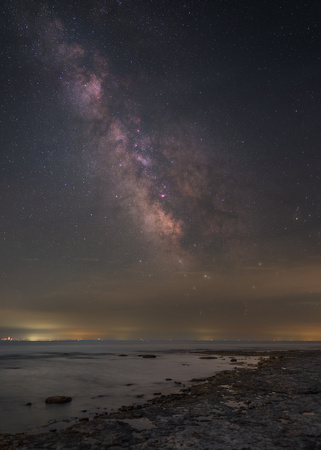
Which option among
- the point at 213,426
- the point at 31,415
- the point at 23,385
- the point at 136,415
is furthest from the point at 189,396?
the point at 23,385

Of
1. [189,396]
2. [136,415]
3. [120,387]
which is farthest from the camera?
[120,387]

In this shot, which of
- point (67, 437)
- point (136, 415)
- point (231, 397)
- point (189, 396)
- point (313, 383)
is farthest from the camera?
point (313, 383)

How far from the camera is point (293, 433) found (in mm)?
9125

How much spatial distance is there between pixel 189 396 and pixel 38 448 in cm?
1006

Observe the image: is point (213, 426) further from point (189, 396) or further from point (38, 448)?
point (189, 396)

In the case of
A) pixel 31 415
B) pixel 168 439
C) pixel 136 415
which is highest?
pixel 168 439

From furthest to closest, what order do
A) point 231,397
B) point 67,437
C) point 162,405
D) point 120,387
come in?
point 120,387 < point 231,397 < point 162,405 < point 67,437

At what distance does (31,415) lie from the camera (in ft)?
51.5

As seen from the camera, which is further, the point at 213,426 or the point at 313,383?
the point at 313,383

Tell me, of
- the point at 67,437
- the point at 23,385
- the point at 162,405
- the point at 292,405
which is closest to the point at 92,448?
the point at 67,437

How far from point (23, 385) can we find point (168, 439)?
24.2 m

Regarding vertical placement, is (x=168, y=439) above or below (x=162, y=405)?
above

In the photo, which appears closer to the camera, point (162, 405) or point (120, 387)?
point (162, 405)

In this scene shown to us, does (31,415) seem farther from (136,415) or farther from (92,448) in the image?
(92,448)
